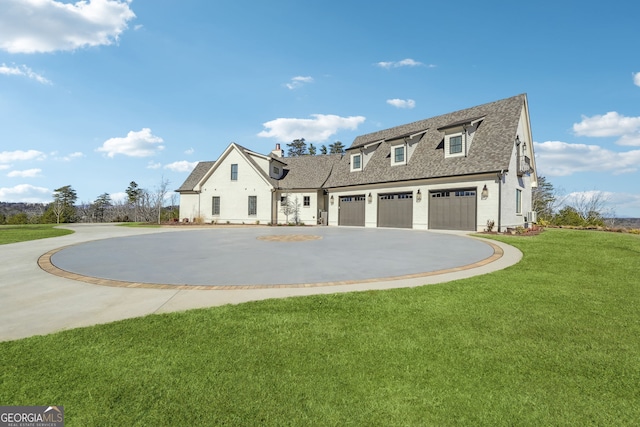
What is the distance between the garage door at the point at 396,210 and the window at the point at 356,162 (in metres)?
4.02

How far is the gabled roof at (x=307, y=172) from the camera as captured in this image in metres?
28.3

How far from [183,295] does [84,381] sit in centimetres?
239

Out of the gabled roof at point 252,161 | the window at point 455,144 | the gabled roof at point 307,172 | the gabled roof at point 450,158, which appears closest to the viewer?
the gabled roof at point 450,158

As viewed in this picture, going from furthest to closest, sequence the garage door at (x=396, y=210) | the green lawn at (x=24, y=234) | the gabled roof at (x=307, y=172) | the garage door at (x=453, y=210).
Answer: the gabled roof at (x=307, y=172) → the garage door at (x=396, y=210) → the garage door at (x=453, y=210) → the green lawn at (x=24, y=234)

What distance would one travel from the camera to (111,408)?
85.6 inches

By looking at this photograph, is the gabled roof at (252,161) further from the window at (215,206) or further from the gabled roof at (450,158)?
the gabled roof at (450,158)

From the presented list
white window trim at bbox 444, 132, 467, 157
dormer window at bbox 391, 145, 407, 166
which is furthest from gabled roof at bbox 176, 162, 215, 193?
white window trim at bbox 444, 132, 467, 157

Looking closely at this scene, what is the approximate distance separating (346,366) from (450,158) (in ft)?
63.0

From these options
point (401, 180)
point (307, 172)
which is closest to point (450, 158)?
point (401, 180)

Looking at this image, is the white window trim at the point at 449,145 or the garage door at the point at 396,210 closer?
the white window trim at the point at 449,145

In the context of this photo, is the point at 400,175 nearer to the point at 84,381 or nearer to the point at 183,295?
A: the point at 183,295

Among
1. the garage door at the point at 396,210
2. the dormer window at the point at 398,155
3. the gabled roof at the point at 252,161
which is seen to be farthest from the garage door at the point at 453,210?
the gabled roof at the point at 252,161

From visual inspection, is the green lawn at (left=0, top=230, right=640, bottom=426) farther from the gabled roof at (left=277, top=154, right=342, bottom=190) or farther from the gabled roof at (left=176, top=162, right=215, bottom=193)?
the gabled roof at (left=176, top=162, right=215, bottom=193)

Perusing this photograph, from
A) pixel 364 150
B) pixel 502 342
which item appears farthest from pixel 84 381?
pixel 364 150
